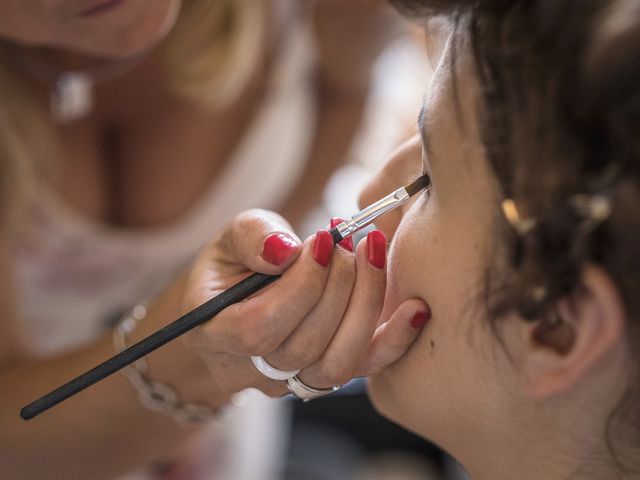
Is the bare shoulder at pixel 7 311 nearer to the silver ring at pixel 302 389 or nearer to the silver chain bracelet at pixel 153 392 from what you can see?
the silver chain bracelet at pixel 153 392

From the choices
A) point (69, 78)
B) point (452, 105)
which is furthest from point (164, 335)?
point (69, 78)

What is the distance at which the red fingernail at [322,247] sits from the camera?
61 cm

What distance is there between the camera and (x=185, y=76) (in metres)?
1.16

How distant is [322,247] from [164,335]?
141mm

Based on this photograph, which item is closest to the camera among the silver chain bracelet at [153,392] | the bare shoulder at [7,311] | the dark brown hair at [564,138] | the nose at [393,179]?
the dark brown hair at [564,138]

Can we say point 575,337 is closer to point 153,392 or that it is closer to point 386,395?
point 386,395

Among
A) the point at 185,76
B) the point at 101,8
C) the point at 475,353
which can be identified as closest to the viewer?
the point at 475,353

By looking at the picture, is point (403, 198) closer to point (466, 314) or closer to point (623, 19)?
Answer: point (466, 314)

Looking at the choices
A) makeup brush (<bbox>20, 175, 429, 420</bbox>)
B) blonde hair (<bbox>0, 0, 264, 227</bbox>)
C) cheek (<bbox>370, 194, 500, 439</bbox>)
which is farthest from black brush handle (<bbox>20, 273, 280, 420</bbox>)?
blonde hair (<bbox>0, 0, 264, 227</bbox>)

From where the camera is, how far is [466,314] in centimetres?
60

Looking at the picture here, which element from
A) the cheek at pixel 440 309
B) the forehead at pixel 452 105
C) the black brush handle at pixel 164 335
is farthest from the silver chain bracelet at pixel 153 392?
the forehead at pixel 452 105

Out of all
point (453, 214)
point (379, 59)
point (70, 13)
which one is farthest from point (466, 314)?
point (379, 59)

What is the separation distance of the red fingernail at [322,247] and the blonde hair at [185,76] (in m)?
0.55

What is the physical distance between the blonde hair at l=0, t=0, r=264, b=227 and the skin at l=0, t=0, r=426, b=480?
0.03 m
